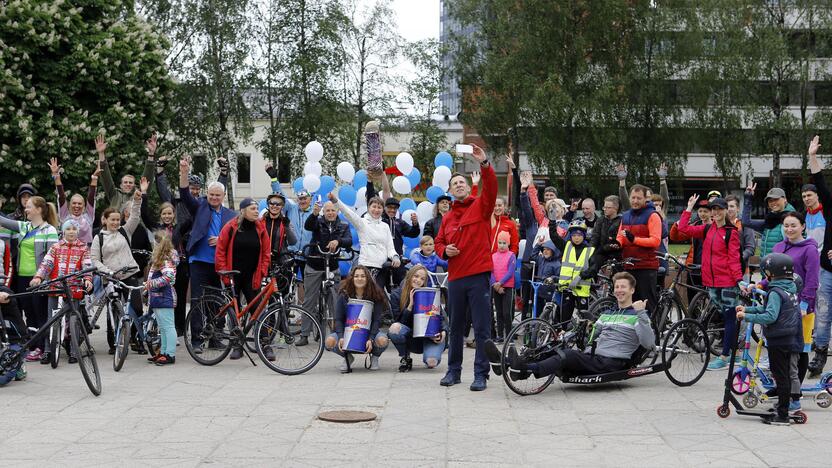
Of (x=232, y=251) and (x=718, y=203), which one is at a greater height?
(x=718, y=203)

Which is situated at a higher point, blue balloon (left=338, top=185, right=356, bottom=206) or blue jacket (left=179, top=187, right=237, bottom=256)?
blue balloon (left=338, top=185, right=356, bottom=206)

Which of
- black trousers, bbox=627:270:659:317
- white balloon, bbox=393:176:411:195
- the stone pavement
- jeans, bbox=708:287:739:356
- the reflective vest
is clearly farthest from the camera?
white balloon, bbox=393:176:411:195

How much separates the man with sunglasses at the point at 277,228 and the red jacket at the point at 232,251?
79 centimetres

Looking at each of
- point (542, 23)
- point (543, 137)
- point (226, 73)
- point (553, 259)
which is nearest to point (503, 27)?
point (542, 23)

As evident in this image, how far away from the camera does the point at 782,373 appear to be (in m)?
8.06

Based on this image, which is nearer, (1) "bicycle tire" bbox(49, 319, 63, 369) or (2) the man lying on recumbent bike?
(2) the man lying on recumbent bike

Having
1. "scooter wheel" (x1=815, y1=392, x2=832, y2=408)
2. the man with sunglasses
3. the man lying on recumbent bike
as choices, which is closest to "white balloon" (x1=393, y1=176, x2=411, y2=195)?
the man with sunglasses

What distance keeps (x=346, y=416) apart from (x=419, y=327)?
2.94 m

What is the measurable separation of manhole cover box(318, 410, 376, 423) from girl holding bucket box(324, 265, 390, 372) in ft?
7.97

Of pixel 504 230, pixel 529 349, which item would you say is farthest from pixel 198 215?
pixel 529 349

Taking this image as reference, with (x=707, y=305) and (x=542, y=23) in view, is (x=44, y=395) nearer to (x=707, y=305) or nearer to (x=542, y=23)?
(x=707, y=305)

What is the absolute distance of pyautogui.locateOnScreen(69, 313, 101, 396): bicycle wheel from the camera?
30.3 feet

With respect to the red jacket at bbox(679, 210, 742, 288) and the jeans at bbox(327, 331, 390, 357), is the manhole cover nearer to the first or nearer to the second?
the jeans at bbox(327, 331, 390, 357)

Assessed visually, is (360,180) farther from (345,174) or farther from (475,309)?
(475,309)
